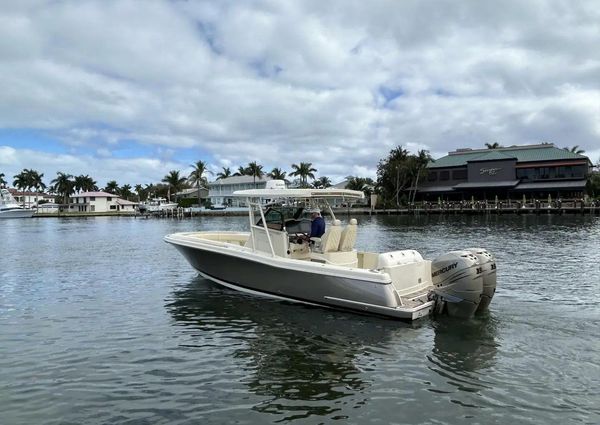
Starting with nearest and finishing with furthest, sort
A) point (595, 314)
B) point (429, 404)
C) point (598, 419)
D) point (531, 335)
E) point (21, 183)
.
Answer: point (598, 419)
point (429, 404)
point (531, 335)
point (595, 314)
point (21, 183)

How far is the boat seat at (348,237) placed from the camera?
478 inches

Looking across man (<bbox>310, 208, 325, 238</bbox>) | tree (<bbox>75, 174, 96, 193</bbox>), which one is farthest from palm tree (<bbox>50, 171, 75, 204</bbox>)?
man (<bbox>310, 208, 325, 238</bbox>)

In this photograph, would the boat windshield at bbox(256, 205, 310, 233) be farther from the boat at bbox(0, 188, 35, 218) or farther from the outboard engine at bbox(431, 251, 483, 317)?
the boat at bbox(0, 188, 35, 218)

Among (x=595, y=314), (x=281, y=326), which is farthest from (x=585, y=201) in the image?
(x=281, y=326)

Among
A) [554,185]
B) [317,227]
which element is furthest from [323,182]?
[317,227]

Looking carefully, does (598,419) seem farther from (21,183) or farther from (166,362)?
(21,183)

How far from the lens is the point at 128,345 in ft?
30.3

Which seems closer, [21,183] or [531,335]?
[531,335]

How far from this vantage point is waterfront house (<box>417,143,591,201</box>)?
72.4m

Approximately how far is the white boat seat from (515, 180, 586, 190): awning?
70.2 metres

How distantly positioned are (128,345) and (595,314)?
33.3ft

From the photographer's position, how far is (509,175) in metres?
77.1

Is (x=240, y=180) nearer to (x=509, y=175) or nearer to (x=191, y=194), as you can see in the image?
(x=191, y=194)

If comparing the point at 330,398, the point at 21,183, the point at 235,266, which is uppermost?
the point at 21,183
